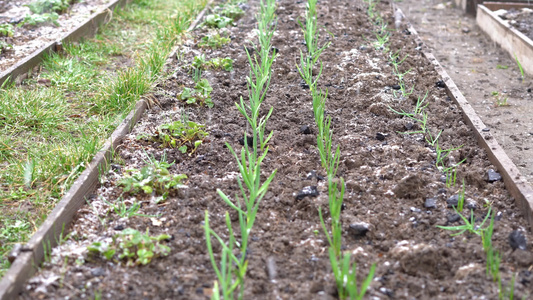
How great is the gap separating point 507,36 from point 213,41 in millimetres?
2711

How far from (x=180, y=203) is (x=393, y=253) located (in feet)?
3.12

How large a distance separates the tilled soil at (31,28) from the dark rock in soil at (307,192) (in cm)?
260

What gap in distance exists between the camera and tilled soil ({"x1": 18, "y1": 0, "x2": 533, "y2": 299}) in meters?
1.86

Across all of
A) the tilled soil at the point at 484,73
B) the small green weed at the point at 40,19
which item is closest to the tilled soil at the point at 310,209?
the tilled soil at the point at 484,73

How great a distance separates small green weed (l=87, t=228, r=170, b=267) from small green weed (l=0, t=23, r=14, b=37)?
3104mm

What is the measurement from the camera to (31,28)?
15.4 feet

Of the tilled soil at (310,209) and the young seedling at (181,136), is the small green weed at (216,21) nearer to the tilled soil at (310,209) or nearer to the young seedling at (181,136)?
the tilled soil at (310,209)

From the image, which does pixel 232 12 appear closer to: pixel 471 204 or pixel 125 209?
pixel 125 209

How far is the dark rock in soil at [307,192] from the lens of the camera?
7.75 ft

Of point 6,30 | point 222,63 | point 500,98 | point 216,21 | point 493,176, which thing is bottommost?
point 500,98

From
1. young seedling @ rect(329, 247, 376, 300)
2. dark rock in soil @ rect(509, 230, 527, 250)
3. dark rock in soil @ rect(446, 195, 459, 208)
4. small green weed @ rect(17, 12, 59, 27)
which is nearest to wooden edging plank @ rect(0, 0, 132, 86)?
small green weed @ rect(17, 12, 59, 27)

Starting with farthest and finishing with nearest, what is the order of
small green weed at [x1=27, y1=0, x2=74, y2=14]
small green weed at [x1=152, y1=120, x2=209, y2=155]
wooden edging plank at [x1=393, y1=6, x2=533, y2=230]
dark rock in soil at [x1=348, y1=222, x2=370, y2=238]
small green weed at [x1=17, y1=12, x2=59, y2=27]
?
small green weed at [x1=27, y1=0, x2=74, y2=14] → small green weed at [x1=17, y1=12, x2=59, y2=27] → small green weed at [x1=152, y1=120, x2=209, y2=155] → wooden edging plank at [x1=393, y1=6, x2=533, y2=230] → dark rock in soil at [x1=348, y1=222, x2=370, y2=238]

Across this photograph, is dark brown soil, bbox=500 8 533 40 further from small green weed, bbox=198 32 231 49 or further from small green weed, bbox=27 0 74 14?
small green weed, bbox=27 0 74 14

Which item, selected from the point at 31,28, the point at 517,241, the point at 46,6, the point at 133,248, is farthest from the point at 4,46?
the point at 517,241
